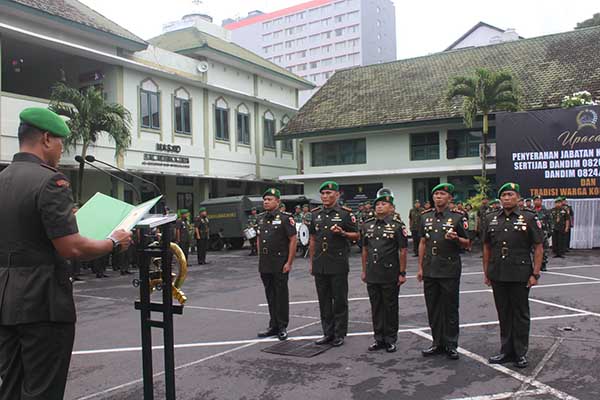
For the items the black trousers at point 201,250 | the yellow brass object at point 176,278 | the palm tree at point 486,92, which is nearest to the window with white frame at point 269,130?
the palm tree at point 486,92

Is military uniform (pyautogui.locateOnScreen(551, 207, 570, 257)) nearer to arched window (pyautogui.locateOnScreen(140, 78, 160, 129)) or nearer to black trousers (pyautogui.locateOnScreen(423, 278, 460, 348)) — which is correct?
black trousers (pyautogui.locateOnScreen(423, 278, 460, 348))

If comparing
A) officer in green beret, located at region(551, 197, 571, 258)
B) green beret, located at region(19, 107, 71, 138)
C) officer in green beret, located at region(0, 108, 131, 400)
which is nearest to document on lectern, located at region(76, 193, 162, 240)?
officer in green beret, located at region(0, 108, 131, 400)

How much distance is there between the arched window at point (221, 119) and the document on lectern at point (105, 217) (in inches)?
952

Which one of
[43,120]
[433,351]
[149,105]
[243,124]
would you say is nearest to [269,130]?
[243,124]

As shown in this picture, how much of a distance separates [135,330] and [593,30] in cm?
2832

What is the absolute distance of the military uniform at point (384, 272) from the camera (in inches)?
258

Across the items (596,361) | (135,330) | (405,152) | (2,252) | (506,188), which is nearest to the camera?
(2,252)

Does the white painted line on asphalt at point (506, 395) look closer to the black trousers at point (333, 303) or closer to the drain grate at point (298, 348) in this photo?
the drain grate at point (298, 348)

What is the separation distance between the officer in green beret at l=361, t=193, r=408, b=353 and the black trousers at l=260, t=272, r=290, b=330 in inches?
45.4

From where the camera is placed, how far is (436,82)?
95.3 ft

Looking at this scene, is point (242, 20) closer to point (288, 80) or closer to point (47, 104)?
point (288, 80)

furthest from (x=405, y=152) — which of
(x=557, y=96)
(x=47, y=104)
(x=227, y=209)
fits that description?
(x=47, y=104)

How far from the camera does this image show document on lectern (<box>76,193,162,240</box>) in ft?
10.7

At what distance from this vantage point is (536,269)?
19.3ft
